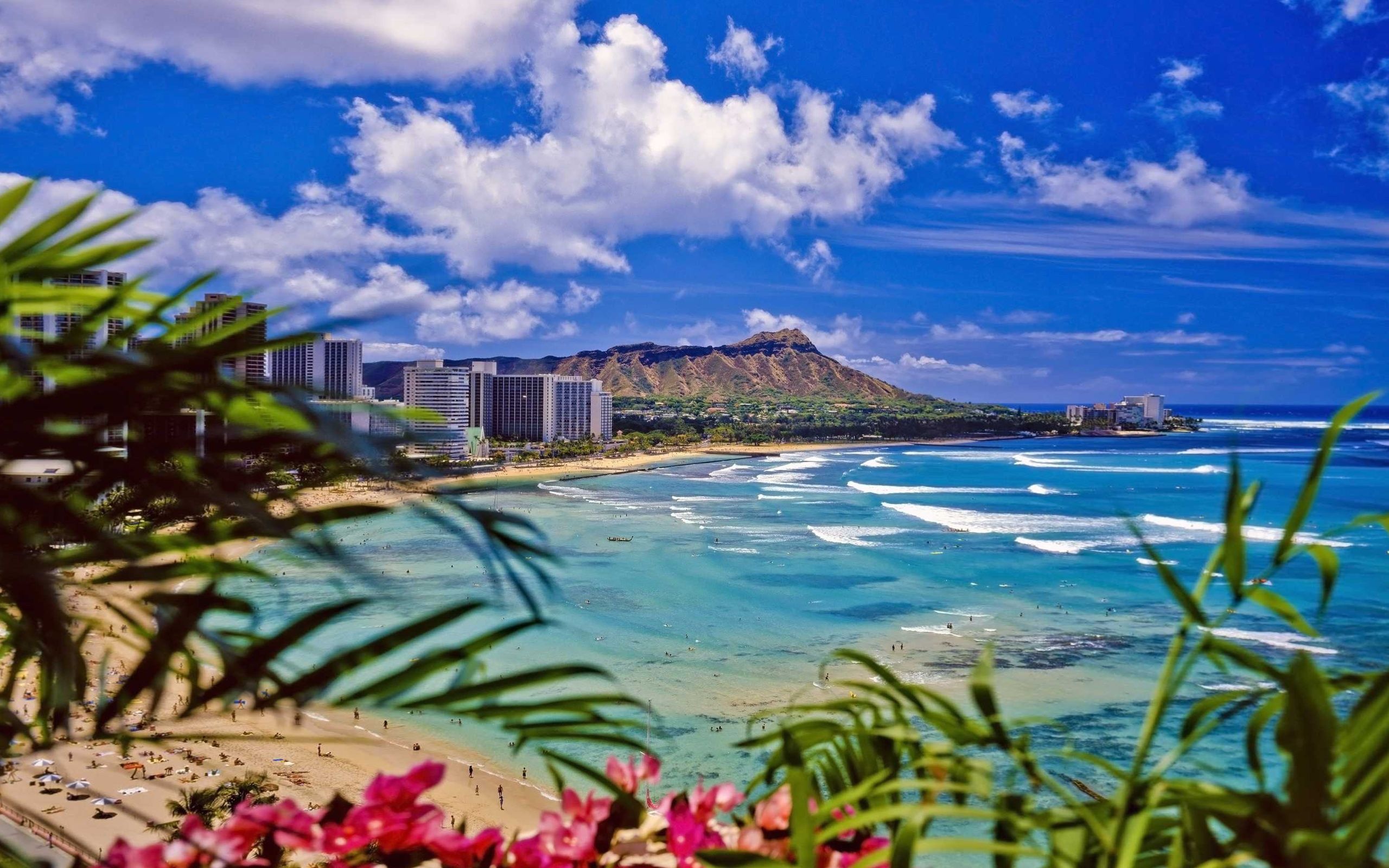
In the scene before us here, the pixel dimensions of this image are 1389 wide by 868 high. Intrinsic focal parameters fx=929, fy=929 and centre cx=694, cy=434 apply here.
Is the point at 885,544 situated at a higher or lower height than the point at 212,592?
lower

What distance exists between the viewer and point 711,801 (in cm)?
67

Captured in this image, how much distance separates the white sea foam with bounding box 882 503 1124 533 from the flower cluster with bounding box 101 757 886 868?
89.6ft

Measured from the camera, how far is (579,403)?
2945 inches

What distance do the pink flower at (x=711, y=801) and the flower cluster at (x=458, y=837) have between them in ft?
0.06

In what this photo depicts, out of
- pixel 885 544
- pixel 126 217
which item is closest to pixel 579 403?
pixel 885 544

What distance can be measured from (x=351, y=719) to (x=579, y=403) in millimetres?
61962

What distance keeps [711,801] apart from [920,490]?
129ft

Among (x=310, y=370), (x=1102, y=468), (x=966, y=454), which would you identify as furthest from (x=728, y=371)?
(x=310, y=370)

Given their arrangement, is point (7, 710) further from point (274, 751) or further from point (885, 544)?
point (885, 544)

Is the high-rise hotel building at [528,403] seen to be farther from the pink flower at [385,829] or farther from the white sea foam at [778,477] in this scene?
the pink flower at [385,829]

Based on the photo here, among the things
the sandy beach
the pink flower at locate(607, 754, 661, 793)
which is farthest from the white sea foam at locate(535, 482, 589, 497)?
the pink flower at locate(607, 754, 661, 793)

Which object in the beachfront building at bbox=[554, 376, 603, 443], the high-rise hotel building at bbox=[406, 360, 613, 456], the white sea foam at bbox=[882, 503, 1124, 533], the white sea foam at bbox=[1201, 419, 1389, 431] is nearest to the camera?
the white sea foam at bbox=[882, 503, 1124, 533]

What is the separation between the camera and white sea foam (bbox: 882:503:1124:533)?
89.5 ft

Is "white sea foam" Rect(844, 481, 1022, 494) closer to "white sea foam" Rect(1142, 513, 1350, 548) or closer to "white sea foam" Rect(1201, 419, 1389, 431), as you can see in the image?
"white sea foam" Rect(1142, 513, 1350, 548)
